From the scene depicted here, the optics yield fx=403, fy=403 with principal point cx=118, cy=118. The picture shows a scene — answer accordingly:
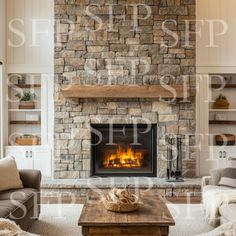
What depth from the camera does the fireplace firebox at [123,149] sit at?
6500 millimetres

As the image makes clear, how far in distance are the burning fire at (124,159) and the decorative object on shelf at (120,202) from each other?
2.84 meters

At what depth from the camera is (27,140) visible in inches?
266

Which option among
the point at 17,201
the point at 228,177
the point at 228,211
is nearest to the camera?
the point at 228,211

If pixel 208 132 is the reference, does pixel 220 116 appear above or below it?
Answer: above

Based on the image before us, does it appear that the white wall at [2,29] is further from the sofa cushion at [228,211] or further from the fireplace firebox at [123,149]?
the sofa cushion at [228,211]

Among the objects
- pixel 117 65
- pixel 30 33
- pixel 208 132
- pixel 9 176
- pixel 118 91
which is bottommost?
pixel 9 176

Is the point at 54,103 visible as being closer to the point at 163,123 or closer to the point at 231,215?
the point at 163,123

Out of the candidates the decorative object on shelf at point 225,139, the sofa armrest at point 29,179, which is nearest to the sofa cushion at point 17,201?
the sofa armrest at point 29,179

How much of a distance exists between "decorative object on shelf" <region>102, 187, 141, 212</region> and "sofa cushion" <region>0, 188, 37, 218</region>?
865mm

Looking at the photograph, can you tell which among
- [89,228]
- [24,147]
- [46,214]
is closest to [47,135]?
[24,147]

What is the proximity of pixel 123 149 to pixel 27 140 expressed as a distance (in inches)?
63.9

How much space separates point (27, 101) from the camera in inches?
268

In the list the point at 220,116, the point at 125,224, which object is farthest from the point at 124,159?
the point at 125,224

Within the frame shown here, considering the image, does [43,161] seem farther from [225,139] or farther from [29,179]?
[225,139]
